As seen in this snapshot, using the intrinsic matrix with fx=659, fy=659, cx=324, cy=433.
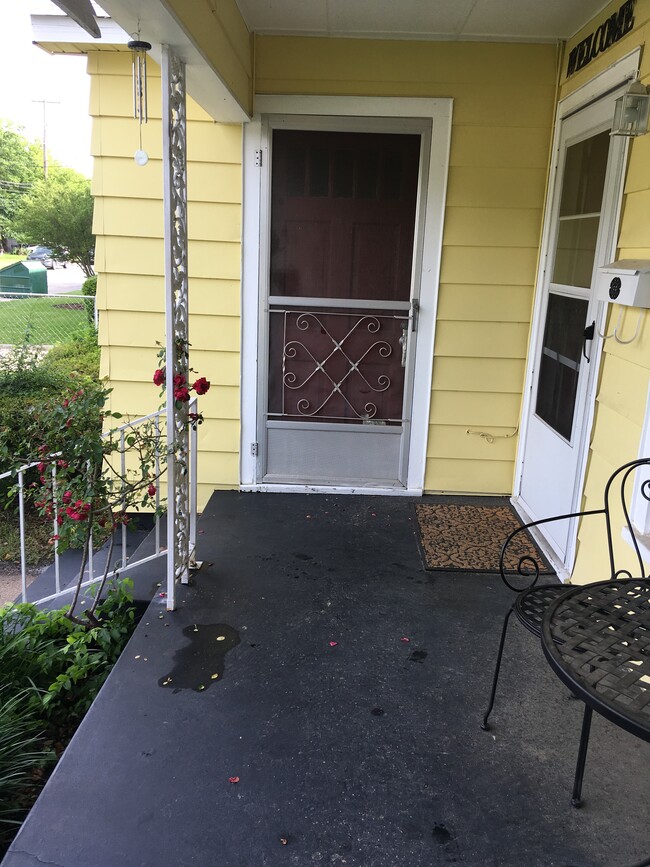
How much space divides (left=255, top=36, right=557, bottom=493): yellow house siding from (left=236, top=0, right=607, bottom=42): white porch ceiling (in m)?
0.07

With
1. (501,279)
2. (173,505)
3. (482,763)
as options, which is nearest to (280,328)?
(501,279)

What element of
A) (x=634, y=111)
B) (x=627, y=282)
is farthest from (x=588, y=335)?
(x=634, y=111)

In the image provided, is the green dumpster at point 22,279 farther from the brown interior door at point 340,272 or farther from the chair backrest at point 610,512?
the chair backrest at point 610,512

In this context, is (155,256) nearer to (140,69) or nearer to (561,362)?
(140,69)

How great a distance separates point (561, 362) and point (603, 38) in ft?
4.69

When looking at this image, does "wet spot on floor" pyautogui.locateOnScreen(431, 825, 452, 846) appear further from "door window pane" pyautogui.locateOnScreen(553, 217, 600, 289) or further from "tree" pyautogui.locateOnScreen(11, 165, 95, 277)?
"tree" pyautogui.locateOnScreen(11, 165, 95, 277)

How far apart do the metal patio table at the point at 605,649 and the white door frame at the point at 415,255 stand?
85.5 inches

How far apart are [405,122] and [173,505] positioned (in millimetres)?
2420

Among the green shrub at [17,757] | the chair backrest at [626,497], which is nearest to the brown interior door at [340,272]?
the chair backrest at [626,497]

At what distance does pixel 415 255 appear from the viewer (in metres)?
3.71

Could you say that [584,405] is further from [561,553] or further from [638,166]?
[638,166]

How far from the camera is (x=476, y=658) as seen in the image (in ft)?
7.82

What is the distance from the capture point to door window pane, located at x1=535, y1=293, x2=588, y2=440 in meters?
3.06

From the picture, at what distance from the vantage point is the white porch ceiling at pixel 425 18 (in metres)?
3.04
